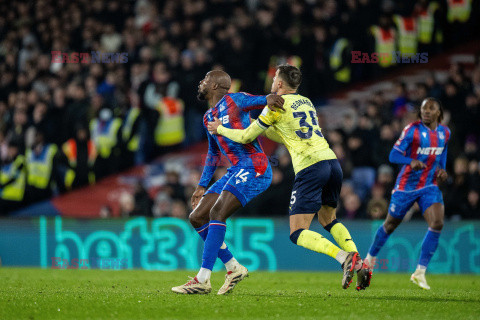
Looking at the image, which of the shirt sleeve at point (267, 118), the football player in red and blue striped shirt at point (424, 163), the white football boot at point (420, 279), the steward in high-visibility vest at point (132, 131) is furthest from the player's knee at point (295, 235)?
the steward in high-visibility vest at point (132, 131)

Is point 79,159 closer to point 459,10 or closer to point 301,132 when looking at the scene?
point 459,10

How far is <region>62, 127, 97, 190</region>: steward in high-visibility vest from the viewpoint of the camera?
565 inches

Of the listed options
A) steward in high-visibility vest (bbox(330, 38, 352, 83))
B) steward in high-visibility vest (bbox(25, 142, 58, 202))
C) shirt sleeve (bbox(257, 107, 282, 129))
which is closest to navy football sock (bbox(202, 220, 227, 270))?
shirt sleeve (bbox(257, 107, 282, 129))

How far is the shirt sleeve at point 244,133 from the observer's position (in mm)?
6469

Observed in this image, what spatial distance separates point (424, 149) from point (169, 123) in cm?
699

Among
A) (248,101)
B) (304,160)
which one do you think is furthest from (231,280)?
(248,101)

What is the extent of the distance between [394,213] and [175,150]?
23.8 feet

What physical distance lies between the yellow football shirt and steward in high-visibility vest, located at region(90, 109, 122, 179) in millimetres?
8221

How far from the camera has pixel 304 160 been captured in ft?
21.7

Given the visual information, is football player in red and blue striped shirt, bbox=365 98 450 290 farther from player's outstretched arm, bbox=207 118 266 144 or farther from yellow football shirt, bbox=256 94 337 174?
player's outstretched arm, bbox=207 118 266 144

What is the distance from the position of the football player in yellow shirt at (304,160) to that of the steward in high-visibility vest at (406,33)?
7.97m

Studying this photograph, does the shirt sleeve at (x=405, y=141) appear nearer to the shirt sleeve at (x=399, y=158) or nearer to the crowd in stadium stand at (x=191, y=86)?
the shirt sleeve at (x=399, y=158)

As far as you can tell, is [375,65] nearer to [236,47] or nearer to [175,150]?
[236,47]

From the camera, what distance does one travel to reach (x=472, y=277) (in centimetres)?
1006
